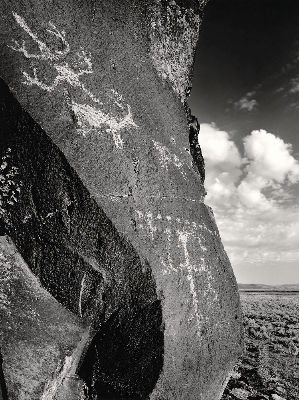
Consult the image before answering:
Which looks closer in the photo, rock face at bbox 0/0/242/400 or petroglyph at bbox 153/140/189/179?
rock face at bbox 0/0/242/400

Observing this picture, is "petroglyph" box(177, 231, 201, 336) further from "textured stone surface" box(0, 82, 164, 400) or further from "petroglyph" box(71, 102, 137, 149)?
"petroglyph" box(71, 102, 137, 149)

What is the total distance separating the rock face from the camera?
1652mm

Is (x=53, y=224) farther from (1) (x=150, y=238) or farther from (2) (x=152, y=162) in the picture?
(2) (x=152, y=162)

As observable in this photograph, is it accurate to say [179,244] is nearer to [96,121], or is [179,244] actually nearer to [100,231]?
[100,231]

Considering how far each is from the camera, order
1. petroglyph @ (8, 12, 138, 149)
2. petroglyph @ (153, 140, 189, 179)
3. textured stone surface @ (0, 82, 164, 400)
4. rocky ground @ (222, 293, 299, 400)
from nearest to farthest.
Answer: textured stone surface @ (0, 82, 164, 400) → petroglyph @ (8, 12, 138, 149) → petroglyph @ (153, 140, 189, 179) → rocky ground @ (222, 293, 299, 400)

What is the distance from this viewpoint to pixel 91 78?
1.95m

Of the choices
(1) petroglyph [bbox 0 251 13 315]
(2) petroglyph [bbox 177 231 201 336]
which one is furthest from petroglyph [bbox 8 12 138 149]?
(1) petroglyph [bbox 0 251 13 315]

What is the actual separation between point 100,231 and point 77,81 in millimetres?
824

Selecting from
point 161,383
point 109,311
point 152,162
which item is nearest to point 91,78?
point 152,162

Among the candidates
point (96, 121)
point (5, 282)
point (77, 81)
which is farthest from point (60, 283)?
point (77, 81)

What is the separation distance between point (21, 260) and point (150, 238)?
24.9 inches

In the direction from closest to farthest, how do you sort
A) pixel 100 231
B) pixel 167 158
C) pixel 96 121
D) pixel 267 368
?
pixel 100 231
pixel 96 121
pixel 167 158
pixel 267 368

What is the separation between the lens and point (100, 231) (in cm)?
169

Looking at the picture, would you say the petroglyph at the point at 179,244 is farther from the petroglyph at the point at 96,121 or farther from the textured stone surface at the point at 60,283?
the petroglyph at the point at 96,121
